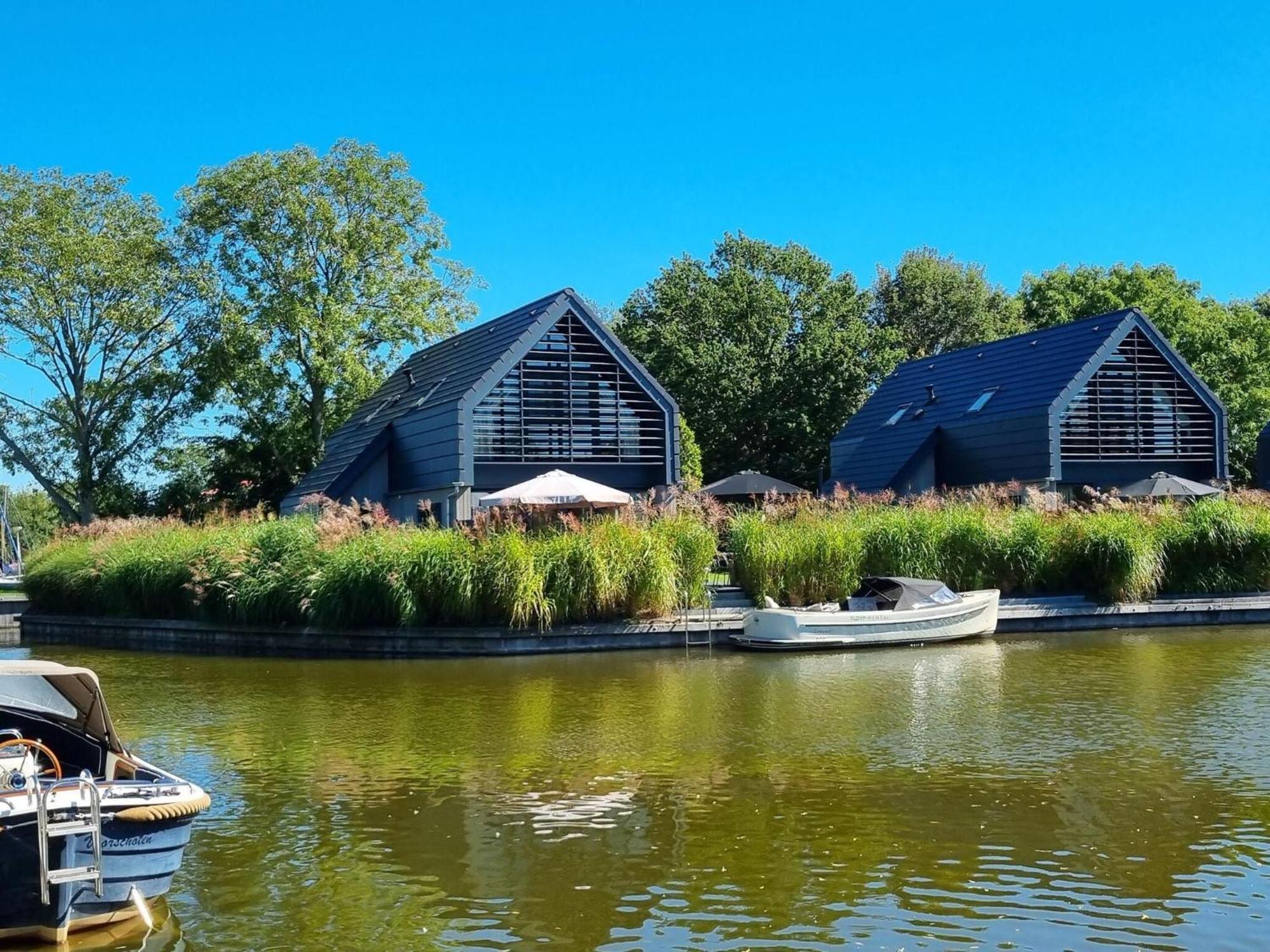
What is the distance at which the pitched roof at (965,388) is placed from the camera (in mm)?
31828

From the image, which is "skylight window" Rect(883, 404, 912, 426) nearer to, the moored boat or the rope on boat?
the moored boat

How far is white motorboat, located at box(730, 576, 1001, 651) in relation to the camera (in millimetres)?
19797

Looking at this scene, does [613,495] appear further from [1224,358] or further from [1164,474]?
[1224,358]

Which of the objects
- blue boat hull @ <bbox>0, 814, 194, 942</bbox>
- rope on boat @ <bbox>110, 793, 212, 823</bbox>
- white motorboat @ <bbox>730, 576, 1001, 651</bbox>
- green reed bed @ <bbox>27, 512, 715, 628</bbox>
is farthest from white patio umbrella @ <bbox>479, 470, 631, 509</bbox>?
blue boat hull @ <bbox>0, 814, 194, 942</bbox>

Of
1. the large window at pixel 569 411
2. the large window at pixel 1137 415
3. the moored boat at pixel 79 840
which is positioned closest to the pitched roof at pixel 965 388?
the large window at pixel 1137 415

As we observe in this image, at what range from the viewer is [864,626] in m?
20.1

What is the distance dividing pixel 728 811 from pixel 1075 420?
24960 millimetres

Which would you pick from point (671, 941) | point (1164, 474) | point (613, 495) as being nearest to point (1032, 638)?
point (613, 495)

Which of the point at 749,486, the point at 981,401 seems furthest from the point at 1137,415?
the point at 749,486

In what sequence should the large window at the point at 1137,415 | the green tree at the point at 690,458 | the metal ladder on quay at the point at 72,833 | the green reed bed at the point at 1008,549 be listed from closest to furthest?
the metal ladder on quay at the point at 72,833 < the green reed bed at the point at 1008,549 < the large window at the point at 1137,415 < the green tree at the point at 690,458

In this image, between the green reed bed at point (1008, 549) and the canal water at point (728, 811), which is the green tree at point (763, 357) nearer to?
the green reed bed at point (1008, 549)

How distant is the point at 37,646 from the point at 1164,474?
1066 inches

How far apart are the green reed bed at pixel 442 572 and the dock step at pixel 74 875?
13.4 m

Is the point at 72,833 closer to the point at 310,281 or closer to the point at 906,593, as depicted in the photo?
the point at 906,593
